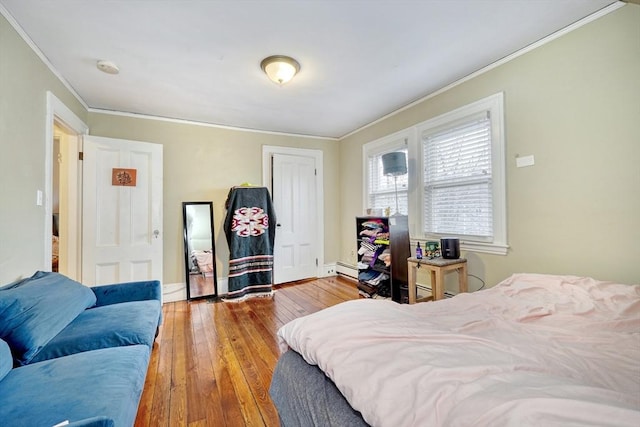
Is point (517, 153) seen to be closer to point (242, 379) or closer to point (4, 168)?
point (242, 379)

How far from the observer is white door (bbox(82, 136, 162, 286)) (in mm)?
3098

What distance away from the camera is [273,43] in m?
2.13

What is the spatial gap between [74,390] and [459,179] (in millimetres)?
3178

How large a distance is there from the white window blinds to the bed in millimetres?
1173

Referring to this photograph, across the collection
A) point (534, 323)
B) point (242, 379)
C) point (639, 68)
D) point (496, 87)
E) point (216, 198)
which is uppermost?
point (496, 87)

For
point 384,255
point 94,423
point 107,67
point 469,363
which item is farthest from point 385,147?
point 94,423

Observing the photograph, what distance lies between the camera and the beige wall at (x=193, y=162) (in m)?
3.55

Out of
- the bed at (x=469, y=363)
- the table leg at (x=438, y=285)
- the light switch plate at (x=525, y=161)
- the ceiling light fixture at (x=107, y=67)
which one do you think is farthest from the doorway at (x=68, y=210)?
the light switch plate at (x=525, y=161)

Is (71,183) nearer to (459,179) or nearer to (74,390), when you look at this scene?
(74,390)

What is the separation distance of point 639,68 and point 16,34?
4166 mm

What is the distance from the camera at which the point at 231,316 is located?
3061mm

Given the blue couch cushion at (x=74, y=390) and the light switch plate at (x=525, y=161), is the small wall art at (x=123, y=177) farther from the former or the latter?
the light switch plate at (x=525, y=161)

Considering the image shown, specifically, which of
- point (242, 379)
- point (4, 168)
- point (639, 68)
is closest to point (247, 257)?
point (242, 379)

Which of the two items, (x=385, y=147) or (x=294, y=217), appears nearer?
(x=385, y=147)
